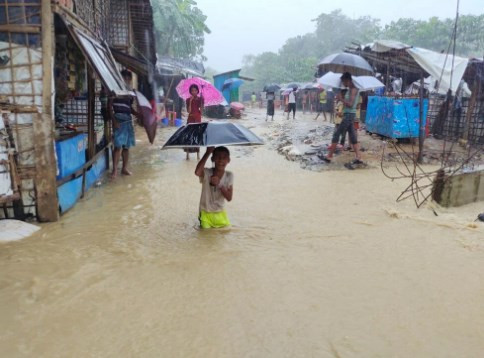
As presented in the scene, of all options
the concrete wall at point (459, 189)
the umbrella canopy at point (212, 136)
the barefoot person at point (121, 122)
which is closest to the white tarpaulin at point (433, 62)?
the concrete wall at point (459, 189)

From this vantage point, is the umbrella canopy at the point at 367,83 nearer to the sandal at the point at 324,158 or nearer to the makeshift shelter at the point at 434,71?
the makeshift shelter at the point at 434,71

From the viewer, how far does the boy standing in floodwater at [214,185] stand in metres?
4.40

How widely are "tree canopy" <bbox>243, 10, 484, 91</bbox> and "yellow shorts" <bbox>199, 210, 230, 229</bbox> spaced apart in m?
11.1

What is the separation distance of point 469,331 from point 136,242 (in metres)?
3.23

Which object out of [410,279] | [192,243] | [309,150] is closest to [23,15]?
[192,243]

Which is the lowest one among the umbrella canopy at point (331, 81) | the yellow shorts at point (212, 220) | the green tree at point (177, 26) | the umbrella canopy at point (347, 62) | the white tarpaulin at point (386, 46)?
the yellow shorts at point (212, 220)

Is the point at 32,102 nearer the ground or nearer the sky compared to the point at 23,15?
nearer the ground

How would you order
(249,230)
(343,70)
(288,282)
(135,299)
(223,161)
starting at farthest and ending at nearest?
(343,70), (249,230), (223,161), (288,282), (135,299)

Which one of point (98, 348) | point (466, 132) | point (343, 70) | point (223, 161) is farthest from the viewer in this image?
point (466, 132)

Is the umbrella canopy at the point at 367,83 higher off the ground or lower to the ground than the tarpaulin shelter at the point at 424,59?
lower

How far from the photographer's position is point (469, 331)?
9.45ft

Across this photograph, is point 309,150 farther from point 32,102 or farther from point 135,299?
point 135,299

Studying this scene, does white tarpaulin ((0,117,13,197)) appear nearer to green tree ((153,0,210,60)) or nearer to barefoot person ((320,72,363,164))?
barefoot person ((320,72,363,164))

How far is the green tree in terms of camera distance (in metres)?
25.5
